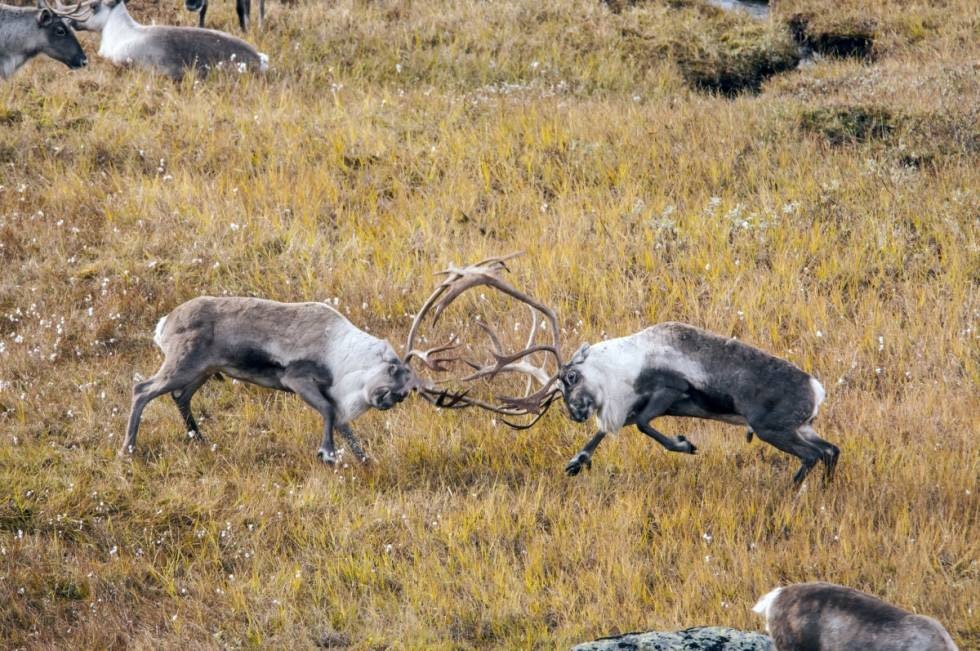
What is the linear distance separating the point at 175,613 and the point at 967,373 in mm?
5877

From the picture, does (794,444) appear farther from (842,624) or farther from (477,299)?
(477,299)

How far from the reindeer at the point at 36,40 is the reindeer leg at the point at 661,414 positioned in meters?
8.99

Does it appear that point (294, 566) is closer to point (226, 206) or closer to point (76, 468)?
point (76, 468)

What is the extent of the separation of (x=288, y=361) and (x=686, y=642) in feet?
12.4

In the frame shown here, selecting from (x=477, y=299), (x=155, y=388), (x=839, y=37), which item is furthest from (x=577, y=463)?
(x=839, y=37)

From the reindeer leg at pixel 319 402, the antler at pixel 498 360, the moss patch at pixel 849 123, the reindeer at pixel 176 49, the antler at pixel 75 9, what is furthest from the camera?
the antler at pixel 75 9

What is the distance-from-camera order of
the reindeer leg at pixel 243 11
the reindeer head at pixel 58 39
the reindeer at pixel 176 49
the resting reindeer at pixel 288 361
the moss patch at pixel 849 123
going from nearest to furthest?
1. the resting reindeer at pixel 288 361
2. the moss patch at pixel 849 123
3. the reindeer at pixel 176 49
4. the reindeer head at pixel 58 39
5. the reindeer leg at pixel 243 11

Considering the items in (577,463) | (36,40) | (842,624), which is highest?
(36,40)

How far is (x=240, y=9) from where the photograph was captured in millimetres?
15719

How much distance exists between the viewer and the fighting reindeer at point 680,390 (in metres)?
8.30

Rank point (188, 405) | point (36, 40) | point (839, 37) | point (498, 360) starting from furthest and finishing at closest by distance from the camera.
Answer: point (839, 37)
point (36, 40)
point (188, 405)
point (498, 360)

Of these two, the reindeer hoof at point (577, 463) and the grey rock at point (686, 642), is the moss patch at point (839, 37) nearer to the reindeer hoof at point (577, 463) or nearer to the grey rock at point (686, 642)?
the reindeer hoof at point (577, 463)

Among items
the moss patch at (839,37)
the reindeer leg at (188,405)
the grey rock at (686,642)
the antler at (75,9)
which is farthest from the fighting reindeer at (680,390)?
the moss patch at (839,37)

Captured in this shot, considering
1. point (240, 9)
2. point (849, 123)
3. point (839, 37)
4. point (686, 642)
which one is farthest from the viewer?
point (839, 37)
